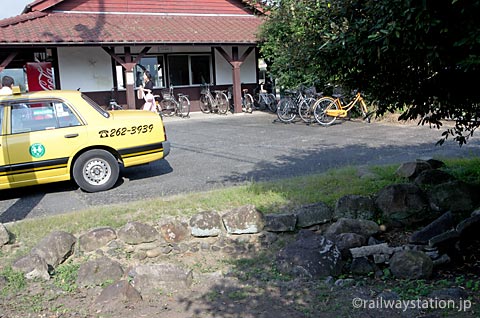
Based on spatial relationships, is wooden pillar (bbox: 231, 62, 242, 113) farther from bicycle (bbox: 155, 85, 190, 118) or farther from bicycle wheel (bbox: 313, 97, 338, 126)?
bicycle wheel (bbox: 313, 97, 338, 126)

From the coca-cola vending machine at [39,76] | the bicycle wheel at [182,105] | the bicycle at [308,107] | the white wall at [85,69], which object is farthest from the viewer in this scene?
the bicycle wheel at [182,105]

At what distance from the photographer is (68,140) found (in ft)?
25.4

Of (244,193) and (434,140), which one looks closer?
(244,193)

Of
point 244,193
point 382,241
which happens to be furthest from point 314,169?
point 382,241

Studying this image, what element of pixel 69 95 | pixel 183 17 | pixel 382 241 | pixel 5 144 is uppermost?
pixel 183 17

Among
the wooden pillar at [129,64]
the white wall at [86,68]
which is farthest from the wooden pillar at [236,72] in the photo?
the wooden pillar at [129,64]

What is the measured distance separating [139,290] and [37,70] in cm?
1578

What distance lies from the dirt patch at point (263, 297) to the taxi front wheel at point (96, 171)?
10.5 ft

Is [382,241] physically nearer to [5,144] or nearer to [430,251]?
[430,251]

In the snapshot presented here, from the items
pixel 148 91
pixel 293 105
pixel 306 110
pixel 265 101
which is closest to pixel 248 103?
pixel 265 101

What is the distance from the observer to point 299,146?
11391mm

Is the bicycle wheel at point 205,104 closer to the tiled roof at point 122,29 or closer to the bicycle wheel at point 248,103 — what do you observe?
the bicycle wheel at point 248,103

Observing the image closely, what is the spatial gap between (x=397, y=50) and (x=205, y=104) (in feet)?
58.0

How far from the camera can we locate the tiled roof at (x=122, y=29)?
16734mm
